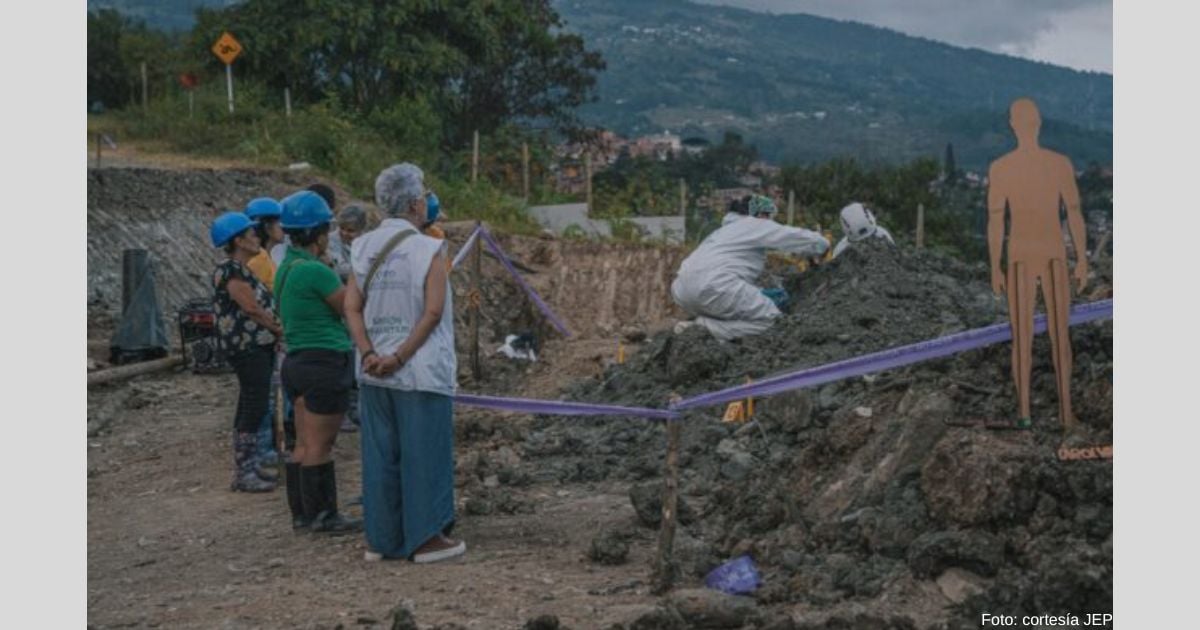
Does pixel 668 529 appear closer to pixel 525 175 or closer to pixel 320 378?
pixel 320 378

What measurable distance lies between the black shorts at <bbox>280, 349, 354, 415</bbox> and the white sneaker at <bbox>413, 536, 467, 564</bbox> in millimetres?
971

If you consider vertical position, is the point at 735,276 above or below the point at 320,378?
above

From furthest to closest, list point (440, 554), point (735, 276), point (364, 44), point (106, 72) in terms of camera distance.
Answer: point (106, 72) → point (364, 44) → point (735, 276) → point (440, 554)

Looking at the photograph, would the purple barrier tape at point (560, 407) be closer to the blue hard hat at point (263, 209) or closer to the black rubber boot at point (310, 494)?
the black rubber boot at point (310, 494)

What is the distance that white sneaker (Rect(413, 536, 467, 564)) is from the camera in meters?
7.54

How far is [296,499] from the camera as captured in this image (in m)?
8.40

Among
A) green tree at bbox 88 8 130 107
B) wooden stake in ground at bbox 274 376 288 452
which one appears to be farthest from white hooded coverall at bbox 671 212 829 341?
green tree at bbox 88 8 130 107

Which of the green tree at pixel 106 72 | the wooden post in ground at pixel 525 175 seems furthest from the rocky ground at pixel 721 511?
the green tree at pixel 106 72

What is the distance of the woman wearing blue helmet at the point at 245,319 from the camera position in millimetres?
9172

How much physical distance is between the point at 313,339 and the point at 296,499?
84 cm

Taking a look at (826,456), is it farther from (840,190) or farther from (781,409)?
(840,190)

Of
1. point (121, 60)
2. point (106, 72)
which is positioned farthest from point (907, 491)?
point (106, 72)

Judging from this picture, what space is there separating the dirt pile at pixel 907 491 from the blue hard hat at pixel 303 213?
2217 mm

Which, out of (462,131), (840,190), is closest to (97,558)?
(462,131)
